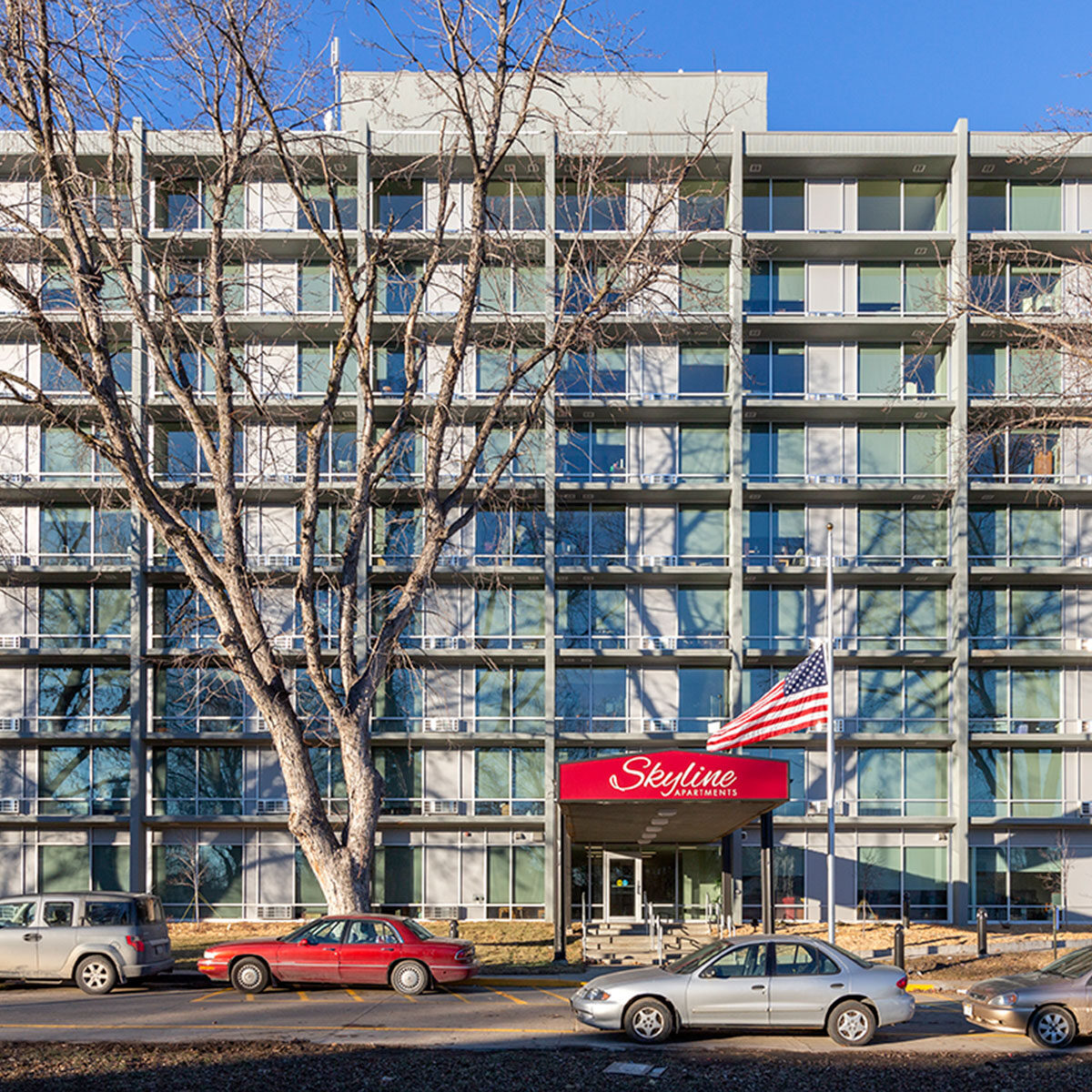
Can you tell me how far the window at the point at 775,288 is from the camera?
36969 mm

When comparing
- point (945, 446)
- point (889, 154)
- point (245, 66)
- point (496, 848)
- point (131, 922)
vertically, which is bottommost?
point (496, 848)

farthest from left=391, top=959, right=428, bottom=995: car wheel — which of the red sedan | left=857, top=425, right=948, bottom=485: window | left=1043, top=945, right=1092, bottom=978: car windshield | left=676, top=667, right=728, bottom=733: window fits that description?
left=857, top=425, right=948, bottom=485: window

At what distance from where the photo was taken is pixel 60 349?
1975 centimetres

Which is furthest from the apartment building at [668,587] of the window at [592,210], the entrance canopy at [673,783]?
the entrance canopy at [673,783]

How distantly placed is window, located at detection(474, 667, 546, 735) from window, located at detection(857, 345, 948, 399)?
13085mm

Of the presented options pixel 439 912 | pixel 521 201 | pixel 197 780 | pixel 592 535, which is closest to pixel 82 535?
pixel 197 780

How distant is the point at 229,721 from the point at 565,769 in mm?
13580

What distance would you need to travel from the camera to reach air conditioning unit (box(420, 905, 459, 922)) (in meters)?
35.1

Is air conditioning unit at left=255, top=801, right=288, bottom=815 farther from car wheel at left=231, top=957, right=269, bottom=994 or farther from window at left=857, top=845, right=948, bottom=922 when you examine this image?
window at left=857, top=845, right=948, bottom=922

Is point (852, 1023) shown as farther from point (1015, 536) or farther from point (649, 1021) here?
point (1015, 536)

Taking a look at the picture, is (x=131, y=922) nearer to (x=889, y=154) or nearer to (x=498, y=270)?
(x=498, y=270)

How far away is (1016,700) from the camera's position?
3578 cm

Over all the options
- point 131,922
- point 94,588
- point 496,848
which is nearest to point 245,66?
point 131,922

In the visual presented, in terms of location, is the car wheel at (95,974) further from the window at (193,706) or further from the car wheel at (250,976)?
the window at (193,706)
